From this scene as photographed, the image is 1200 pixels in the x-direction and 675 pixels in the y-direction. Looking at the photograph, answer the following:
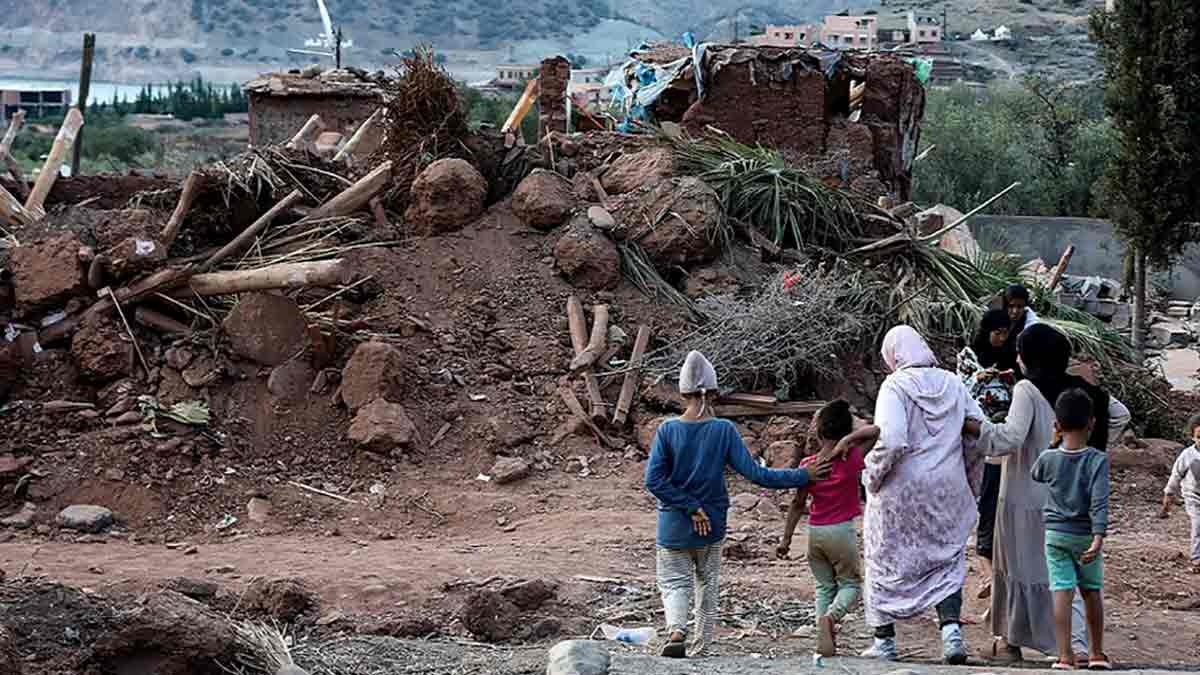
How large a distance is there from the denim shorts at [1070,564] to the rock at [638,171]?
22.8 feet

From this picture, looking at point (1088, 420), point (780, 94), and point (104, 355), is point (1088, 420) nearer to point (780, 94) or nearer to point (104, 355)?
point (104, 355)

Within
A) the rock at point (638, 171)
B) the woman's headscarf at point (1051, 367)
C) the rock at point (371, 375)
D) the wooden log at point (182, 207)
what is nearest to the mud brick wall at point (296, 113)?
the rock at point (638, 171)

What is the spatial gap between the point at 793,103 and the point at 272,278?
674 cm

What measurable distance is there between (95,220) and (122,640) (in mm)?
6374

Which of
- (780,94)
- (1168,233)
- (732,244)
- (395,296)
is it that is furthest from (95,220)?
(1168,233)

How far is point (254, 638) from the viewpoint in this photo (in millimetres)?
6188

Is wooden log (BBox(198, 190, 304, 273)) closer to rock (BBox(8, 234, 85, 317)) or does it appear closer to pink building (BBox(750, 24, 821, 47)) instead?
rock (BBox(8, 234, 85, 317))

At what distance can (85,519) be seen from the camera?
1002 centimetres

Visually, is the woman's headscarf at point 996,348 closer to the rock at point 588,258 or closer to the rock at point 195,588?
the rock at point 195,588

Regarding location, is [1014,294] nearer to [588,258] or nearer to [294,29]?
A: [588,258]

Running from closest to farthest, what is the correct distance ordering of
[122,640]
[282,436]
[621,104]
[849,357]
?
1. [122,640]
2. [282,436]
3. [849,357]
4. [621,104]

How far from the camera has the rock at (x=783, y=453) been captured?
10609mm

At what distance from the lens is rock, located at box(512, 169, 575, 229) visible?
12.7m

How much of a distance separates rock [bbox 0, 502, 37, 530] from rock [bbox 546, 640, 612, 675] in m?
5.17
